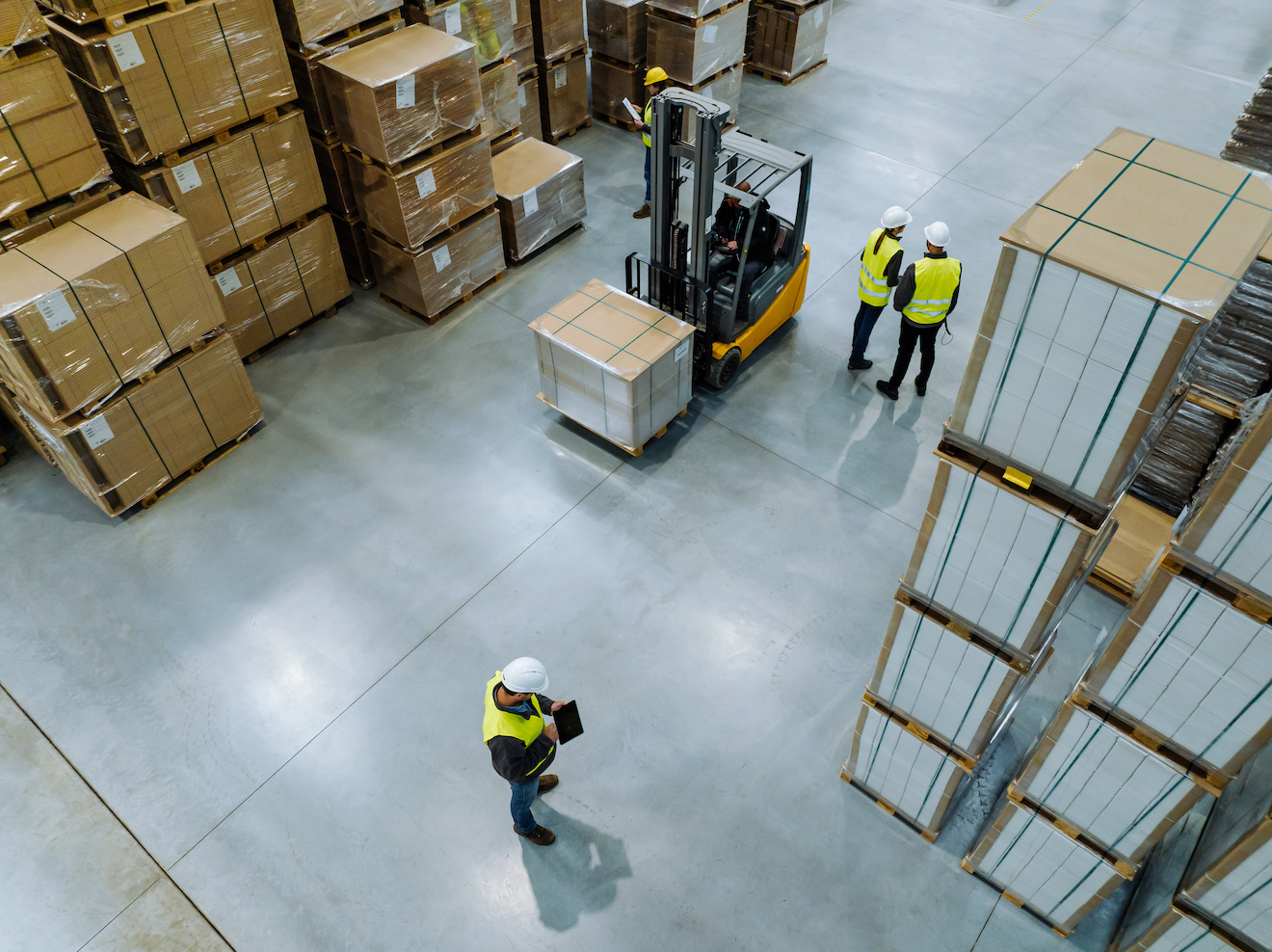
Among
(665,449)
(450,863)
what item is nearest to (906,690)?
(450,863)

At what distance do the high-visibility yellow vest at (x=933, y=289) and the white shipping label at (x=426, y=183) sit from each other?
4.21 meters

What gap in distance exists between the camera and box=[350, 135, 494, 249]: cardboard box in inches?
299

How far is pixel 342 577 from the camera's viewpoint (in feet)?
21.2

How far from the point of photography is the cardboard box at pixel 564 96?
404 inches

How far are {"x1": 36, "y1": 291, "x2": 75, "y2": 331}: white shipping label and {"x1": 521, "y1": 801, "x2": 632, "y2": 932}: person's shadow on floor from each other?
4.46 m

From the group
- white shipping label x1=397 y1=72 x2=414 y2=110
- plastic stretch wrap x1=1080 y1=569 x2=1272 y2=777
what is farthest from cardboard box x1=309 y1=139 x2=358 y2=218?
plastic stretch wrap x1=1080 y1=569 x2=1272 y2=777

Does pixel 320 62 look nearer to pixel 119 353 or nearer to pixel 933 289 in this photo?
pixel 119 353

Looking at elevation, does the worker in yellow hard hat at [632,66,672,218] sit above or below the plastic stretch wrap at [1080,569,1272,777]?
below

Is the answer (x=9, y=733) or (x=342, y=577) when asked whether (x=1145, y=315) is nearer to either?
(x=342, y=577)

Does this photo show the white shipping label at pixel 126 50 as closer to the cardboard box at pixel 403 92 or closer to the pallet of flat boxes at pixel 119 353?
the pallet of flat boxes at pixel 119 353

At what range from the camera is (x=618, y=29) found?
34.3 ft

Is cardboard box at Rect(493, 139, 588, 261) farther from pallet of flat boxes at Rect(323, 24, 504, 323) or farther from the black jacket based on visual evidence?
the black jacket

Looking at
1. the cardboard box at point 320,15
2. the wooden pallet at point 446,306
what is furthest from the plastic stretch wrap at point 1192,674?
the cardboard box at point 320,15

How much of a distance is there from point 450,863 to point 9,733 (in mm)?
3115
